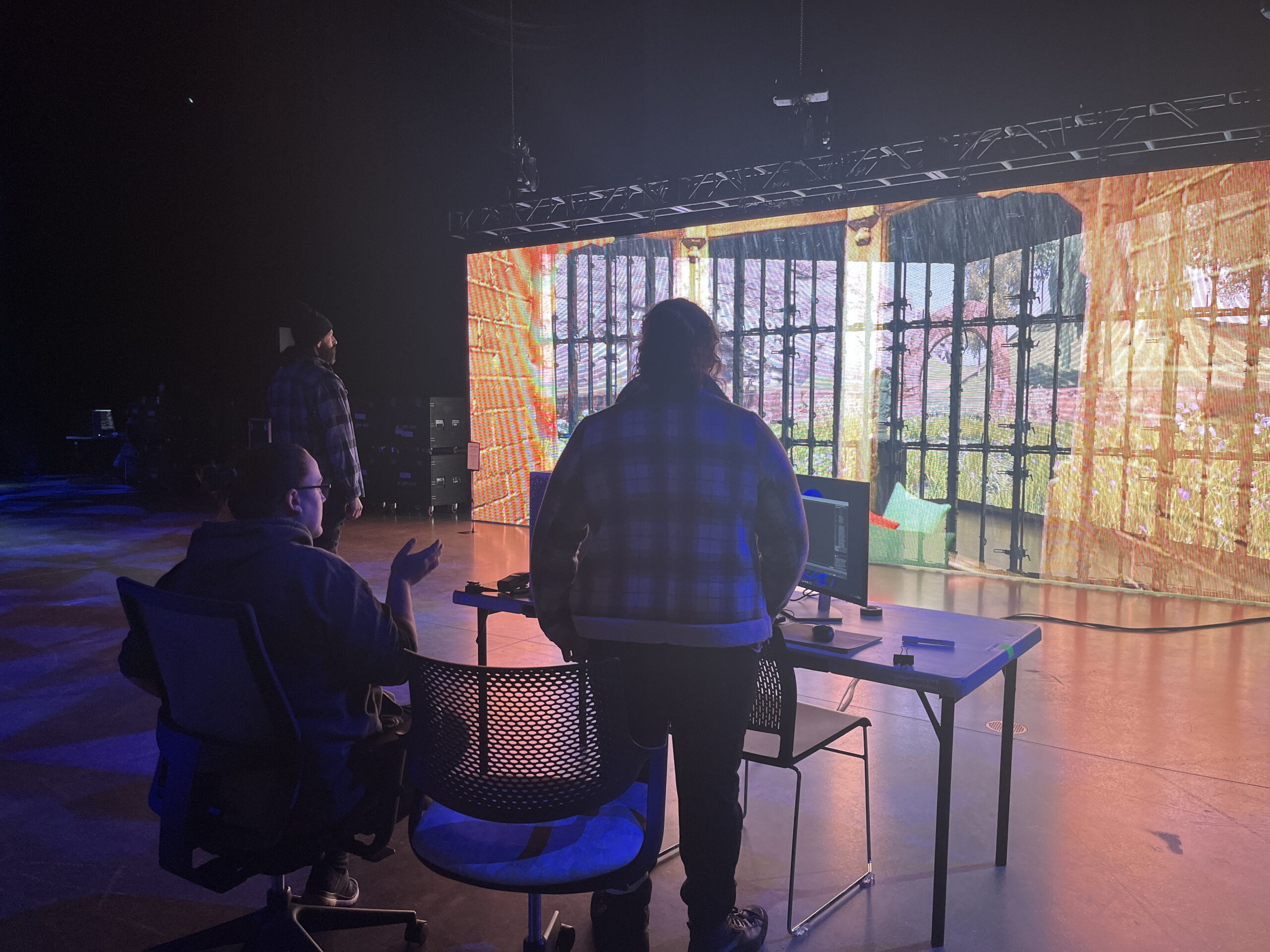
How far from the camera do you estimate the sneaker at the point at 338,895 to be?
2.36 meters

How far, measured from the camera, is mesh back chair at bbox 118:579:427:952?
1688 millimetres

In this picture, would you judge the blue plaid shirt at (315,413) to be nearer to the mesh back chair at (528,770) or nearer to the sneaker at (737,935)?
the mesh back chair at (528,770)

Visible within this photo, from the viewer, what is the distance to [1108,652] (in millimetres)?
5012

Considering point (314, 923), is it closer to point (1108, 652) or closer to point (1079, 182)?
point (1108, 652)

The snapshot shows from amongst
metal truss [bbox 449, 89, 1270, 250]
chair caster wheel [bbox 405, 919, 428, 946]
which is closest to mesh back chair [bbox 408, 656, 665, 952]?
chair caster wheel [bbox 405, 919, 428, 946]

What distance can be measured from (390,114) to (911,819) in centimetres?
805

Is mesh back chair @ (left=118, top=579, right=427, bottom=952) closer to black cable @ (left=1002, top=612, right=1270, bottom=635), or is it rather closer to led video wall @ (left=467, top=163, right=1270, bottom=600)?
black cable @ (left=1002, top=612, right=1270, bottom=635)

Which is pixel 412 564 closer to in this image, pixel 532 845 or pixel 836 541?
pixel 532 845

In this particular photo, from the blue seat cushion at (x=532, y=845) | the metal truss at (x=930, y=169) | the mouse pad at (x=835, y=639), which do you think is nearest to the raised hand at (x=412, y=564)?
the blue seat cushion at (x=532, y=845)

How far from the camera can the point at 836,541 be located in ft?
9.28

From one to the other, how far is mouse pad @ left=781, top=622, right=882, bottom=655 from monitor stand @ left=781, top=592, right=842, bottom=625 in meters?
0.07

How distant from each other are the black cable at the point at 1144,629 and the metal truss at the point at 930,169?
325 cm

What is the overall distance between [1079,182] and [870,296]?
73.0 inches

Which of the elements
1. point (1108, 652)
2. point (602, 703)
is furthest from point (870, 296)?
point (602, 703)
